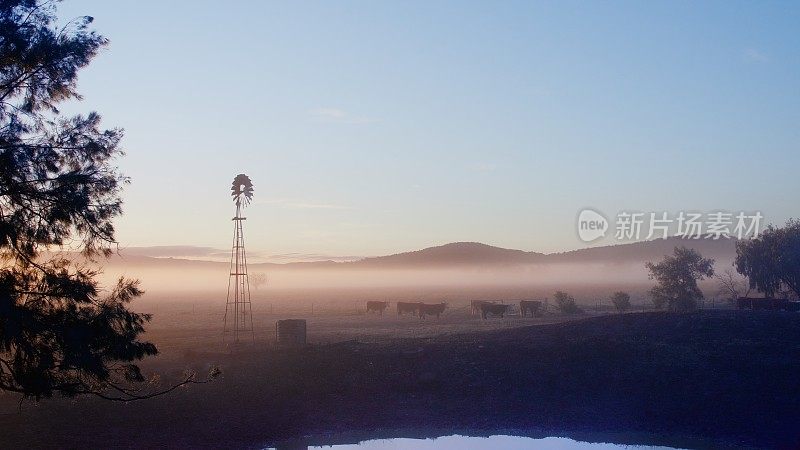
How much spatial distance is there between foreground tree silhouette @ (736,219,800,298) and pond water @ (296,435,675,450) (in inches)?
1303

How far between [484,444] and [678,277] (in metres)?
36.3

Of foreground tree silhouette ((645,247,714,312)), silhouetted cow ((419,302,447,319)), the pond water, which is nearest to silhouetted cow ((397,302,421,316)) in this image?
silhouetted cow ((419,302,447,319))

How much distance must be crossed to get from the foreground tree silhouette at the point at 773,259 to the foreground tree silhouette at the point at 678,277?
2.96 m

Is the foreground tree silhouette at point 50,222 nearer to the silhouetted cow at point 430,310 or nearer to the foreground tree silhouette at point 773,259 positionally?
the silhouetted cow at point 430,310

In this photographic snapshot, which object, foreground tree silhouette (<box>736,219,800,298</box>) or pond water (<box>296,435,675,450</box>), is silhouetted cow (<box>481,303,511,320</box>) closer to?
foreground tree silhouette (<box>736,219,800,298</box>)

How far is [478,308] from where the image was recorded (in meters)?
60.8

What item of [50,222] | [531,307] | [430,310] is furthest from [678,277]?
[50,222]

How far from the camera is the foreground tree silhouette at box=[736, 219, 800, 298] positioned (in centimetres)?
5028

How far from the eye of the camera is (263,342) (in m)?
36.8

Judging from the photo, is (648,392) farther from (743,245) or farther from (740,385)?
(743,245)

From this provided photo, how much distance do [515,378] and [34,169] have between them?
65.0ft

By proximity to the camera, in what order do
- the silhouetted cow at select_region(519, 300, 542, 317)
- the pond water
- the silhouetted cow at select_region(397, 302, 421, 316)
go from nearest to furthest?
the pond water < the silhouetted cow at select_region(519, 300, 542, 317) < the silhouetted cow at select_region(397, 302, 421, 316)

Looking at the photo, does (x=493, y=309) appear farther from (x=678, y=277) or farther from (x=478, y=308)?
(x=678, y=277)

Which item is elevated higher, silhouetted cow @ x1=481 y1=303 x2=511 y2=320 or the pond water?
silhouetted cow @ x1=481 y1=303 x2=511 y2=320
